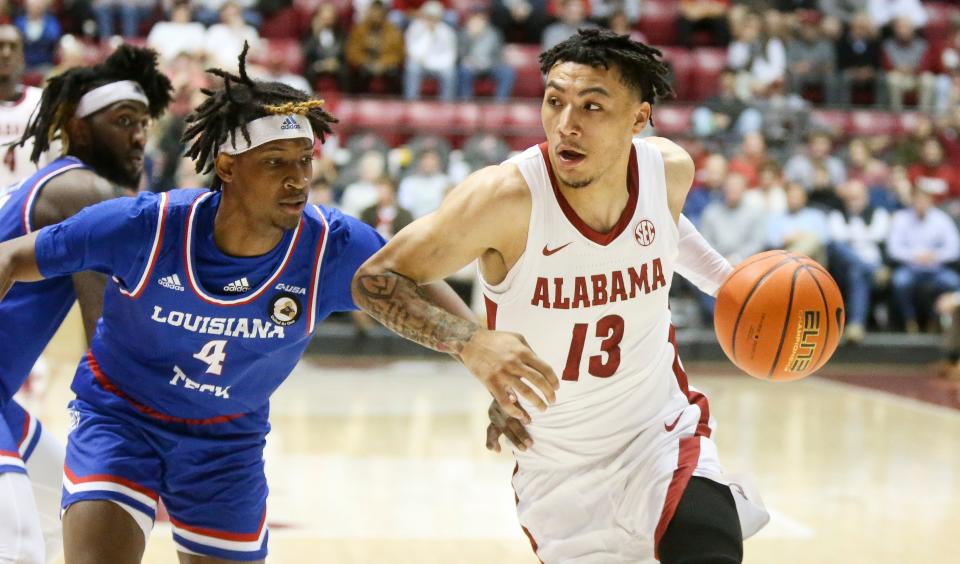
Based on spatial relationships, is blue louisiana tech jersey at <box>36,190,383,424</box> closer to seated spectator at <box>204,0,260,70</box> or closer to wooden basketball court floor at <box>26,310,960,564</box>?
wooden basketball court floor at <box>26,310,960,564</box>

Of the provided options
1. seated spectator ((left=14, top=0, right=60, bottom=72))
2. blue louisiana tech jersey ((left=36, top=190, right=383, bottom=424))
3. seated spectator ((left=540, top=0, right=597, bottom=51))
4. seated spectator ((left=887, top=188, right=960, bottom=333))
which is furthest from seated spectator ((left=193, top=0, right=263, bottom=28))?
blue louisiana tech jersey ((left=36, top=190, right=383, bottom=424))

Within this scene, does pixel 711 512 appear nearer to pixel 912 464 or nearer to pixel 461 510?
pixel 461 510

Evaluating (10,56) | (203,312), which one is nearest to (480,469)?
(10,56)

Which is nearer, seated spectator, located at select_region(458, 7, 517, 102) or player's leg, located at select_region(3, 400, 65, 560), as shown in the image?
player's leg, located at select_region(3, 400, 65, 560)

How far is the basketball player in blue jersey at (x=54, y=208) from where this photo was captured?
3391mm

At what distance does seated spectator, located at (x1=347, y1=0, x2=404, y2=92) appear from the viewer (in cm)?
1316

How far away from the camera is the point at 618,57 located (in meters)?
3.42

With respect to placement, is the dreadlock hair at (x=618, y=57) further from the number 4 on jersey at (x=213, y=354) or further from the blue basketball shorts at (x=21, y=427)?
the blue basketball shorts at (x=21, y=427)

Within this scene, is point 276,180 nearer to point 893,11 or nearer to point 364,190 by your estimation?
point 364,190

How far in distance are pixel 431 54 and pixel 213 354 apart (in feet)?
33.7

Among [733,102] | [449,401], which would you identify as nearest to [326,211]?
[449,401]

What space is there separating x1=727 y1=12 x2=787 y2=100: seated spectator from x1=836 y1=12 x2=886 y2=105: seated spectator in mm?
804

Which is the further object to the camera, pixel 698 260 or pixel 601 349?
pixel 698 260

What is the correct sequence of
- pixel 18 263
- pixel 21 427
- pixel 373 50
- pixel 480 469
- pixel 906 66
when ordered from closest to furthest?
pixel 18 263 → pixel 21 427 → pixel 480 469 → pixel 373 50 → pixel 906 66
